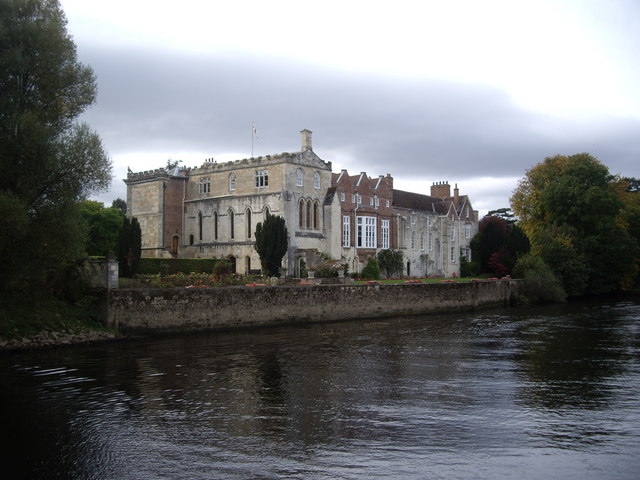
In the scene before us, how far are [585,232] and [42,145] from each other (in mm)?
45304

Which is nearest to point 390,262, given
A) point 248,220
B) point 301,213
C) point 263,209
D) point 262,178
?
point 301,213

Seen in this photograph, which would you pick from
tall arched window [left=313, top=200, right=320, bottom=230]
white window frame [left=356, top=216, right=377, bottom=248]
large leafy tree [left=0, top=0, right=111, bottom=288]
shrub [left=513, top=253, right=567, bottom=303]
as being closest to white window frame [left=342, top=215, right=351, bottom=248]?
white window frame [left=356, top=216, right=377, bottom=248]

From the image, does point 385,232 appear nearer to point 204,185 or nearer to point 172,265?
point 204,185

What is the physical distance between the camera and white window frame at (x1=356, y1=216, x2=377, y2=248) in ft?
179

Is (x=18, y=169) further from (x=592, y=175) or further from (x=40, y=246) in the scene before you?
(x=592, y=175)

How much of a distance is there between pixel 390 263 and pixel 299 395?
138ft

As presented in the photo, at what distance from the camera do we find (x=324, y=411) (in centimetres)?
1319

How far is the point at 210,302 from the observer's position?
28438mm

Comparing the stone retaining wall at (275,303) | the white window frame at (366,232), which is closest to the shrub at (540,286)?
the stone retaining wall at (275,303)

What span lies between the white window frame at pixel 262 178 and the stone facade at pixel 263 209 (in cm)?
8

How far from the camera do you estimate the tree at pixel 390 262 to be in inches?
2205

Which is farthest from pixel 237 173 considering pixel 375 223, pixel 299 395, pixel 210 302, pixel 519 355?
pixel 299 395

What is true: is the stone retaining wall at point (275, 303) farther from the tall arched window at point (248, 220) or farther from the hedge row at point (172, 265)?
the tall arched window at point (248, 220)

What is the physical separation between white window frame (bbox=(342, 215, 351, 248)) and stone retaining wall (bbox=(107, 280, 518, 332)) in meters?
12.8
